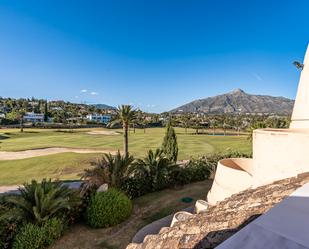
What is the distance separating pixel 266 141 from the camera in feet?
22.8

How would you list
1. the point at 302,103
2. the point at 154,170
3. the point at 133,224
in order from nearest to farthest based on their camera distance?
the point at 302,103 < the point at 133,224 < the point at 154,170

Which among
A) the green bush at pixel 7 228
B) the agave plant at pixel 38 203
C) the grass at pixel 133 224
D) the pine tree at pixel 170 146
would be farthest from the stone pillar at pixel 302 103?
the pine tree at pixel 170 146

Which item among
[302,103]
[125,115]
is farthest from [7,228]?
[125,115]

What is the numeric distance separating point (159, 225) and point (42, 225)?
198 inches

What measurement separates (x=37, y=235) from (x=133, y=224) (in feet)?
14.0

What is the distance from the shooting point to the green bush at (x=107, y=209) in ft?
33.2

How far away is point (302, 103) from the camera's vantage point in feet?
25.1

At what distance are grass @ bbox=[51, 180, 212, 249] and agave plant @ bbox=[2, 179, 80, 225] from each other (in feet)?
4.22

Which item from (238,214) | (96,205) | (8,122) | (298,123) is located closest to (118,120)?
(96,205)

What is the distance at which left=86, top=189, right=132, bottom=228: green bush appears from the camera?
10109mm

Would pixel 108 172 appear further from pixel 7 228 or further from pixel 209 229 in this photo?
pixel 209 229

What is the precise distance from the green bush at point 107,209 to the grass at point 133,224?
31 centimetres

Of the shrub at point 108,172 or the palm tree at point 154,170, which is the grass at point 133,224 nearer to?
the palm tree at point 154,170

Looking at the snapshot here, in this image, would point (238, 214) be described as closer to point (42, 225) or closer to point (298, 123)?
point (298, 123)
